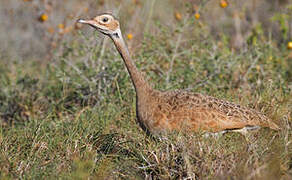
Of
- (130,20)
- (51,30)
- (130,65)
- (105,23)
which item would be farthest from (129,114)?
(51,30)

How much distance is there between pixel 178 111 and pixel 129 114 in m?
0.96

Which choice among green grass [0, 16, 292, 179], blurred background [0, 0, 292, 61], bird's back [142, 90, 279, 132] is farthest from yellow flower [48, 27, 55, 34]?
bird's back [142, 90, 279, 132]

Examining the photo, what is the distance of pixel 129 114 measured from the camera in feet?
14.4

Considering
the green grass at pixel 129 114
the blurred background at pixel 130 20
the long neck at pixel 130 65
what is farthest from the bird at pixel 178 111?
the blurred background at pixel 130 20

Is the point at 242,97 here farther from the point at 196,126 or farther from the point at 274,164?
the point at 274,164

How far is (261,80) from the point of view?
16.0ft

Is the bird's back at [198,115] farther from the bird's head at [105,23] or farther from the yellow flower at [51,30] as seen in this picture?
the yellow flower at [51,30]

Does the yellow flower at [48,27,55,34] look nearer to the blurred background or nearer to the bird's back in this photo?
the blurred background

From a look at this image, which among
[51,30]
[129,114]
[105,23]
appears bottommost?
[129,114]

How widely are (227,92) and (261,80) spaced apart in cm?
48

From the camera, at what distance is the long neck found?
11.5ft

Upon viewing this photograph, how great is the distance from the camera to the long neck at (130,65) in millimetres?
3510

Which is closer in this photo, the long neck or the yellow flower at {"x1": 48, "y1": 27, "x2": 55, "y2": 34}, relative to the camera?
the long neck

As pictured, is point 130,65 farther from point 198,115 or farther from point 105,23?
point 198,115
